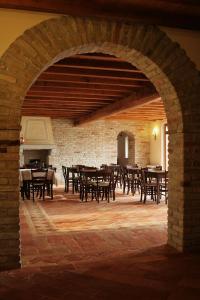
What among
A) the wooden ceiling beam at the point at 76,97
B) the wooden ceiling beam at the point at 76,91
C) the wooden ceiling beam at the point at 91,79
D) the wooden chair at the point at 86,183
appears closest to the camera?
the wooden ceiling beam at the point at 91,79

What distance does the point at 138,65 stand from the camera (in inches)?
168

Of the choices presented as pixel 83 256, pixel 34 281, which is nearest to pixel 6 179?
pixel 34 281

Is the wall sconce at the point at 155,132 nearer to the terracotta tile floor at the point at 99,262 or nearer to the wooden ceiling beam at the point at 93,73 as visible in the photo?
the terracotta tile floor at the point at 99,262

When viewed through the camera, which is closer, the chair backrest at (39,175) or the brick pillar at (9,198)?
the brick pillar at (9,198)

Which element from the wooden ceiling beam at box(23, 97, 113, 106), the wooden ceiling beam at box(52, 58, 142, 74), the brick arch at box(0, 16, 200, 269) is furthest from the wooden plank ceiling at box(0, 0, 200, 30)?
the wooden ceiling beam at box(23, 97, 113, 106)

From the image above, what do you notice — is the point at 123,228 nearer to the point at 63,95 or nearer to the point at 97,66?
the point at 97,66

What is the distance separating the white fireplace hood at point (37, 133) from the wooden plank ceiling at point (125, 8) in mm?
9305

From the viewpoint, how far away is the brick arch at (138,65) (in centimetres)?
352

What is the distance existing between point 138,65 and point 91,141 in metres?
9.62

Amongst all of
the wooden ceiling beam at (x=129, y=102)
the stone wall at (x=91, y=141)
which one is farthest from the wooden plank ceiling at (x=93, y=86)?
the stone wall at (x=91, y=141)

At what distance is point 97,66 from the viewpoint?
5242 millimetres

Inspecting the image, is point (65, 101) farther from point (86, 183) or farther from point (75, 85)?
point (86, 183)

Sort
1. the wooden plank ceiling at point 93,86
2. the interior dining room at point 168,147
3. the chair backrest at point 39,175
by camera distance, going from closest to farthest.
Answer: the interior dining room at point 168,147
the wooden plank ceiling at point 93,86
the chair backrest at point 39,175

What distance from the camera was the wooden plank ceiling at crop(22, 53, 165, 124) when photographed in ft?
17.3
